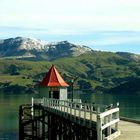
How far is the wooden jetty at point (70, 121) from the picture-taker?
1283 inches

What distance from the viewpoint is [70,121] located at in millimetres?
42625

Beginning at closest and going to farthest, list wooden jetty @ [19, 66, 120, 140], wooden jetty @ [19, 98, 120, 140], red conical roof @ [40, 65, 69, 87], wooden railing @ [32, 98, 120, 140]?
wooden railing @ [32, 98, 120, 140] < wooden jetty @ [19, 98, 120, 140] < wooden jetty @ [19, 66, 120, 140] < red conical roof @ [40, 65, 69, 87]

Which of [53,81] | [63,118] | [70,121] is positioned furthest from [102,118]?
[53,81]

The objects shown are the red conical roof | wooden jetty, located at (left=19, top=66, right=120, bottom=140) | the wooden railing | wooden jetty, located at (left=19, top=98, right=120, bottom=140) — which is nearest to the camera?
the wooden railing

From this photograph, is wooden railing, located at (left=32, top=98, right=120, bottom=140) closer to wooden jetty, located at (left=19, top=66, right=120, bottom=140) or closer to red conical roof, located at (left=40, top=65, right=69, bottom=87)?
wooden jetty, located at (left=19, top=66, right=120, bottom=140)

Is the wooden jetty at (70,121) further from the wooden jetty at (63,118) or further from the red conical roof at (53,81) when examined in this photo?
the red conical roof at (53,81)

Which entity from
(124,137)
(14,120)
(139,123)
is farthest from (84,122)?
(14,120)

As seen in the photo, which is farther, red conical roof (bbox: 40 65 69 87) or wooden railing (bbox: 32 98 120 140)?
red conical roof (bbox: 40 65 69 87)

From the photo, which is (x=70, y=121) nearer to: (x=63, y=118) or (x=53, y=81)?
(x=63, y=118)

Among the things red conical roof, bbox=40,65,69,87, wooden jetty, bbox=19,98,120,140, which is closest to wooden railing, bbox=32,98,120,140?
wooden jetty, bbox=19,98,120,140

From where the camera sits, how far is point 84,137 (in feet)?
116

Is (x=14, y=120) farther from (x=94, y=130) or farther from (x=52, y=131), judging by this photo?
(x=94, y=130)

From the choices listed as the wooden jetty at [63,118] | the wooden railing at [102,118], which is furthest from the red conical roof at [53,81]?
the wooden railing at [102,118]

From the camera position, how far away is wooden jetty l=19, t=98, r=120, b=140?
107 ft
